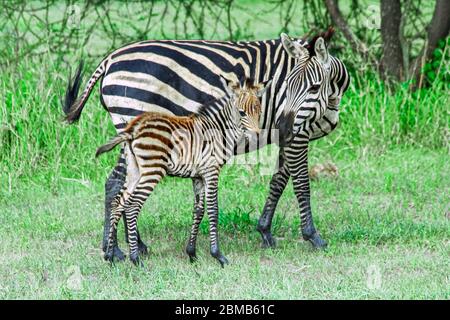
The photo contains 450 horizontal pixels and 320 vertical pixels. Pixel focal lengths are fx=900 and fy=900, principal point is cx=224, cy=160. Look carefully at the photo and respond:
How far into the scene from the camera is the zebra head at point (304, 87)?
639 cm

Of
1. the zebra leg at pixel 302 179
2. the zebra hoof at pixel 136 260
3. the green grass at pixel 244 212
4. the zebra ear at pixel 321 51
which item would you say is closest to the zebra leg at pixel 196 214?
the green grass at pixel 244 212

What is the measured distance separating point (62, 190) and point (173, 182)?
108 centimetres

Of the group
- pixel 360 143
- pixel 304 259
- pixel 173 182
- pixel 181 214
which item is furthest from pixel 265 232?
pixel 360 143

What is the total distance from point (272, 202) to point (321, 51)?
4.14 feet

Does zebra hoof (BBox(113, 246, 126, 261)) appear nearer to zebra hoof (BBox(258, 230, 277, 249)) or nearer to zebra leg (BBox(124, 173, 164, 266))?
zebra leg (BBox(124, 173, 164, 266))

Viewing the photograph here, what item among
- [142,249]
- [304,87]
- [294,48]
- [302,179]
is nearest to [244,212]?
[302,179]

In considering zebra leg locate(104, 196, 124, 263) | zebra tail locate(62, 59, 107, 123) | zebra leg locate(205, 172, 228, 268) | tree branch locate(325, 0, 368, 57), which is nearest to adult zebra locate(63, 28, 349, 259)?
zebra tail locate(62, 59, 107, 123)

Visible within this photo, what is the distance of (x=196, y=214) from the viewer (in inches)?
244

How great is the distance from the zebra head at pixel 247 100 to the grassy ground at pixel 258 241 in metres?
0.98

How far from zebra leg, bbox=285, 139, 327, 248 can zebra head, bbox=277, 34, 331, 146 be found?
8.3 inches

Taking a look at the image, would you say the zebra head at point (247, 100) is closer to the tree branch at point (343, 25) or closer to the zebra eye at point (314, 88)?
the zebra eye at point (314, 88)

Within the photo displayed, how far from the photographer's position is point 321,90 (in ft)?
21.2

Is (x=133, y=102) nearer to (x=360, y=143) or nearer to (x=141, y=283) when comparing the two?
(x=141, y=283)

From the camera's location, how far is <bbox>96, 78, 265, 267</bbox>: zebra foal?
5.92m
